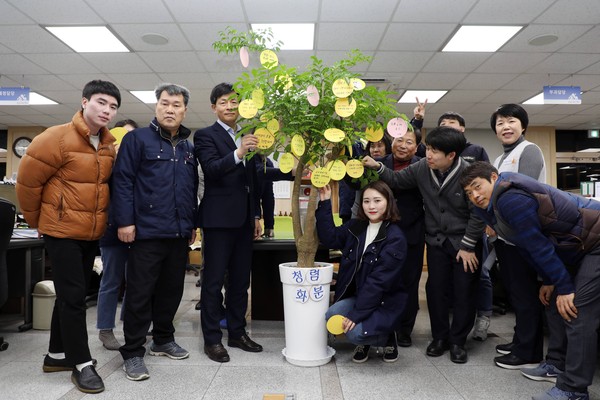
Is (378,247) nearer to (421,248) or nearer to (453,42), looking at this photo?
(421,248)

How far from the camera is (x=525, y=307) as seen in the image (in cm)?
217

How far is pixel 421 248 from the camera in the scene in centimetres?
251

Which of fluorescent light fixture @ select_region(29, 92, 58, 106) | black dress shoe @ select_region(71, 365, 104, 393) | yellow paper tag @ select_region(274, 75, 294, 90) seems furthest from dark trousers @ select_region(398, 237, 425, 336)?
fluorescent light fixture @ select_region(29, 92, 58, 106)

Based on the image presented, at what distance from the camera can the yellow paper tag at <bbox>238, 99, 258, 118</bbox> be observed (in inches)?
76.9

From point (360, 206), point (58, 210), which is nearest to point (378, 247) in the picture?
point (360, 206)

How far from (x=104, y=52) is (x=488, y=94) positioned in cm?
565

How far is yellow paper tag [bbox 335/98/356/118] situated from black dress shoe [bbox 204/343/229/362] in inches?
53.8

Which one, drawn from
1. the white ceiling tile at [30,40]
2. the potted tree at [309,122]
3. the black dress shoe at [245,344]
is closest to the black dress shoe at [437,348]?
the potted tree at [309,122]

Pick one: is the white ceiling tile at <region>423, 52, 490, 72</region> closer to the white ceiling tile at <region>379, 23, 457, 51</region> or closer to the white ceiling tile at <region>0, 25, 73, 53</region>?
the white ceiling tile at <region>379, 23, 457, 51</region>

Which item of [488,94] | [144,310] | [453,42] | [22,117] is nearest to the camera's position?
[144,310]

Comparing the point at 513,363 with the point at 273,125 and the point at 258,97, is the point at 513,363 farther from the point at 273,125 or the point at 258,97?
the point at 258,97

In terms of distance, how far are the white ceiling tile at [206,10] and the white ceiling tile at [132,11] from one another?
112mm

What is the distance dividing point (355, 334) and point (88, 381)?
4.07 ft

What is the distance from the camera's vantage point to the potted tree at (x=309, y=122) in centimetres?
199
